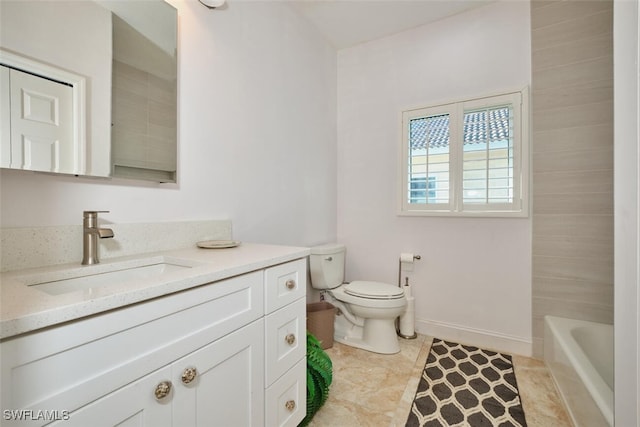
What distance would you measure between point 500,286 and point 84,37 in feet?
8.85

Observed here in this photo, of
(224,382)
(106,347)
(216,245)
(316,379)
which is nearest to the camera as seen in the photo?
(106,347)

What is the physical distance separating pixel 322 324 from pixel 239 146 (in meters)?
1.37

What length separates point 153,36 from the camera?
1.21 metres

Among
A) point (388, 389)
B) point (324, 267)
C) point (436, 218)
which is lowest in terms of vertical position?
point (388, 389)

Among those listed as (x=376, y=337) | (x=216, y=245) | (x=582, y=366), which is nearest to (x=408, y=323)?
(x=376, y=337)

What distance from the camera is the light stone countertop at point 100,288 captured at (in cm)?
50

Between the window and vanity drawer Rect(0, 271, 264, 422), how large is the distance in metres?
1.91

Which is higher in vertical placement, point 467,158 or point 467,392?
point 467,158

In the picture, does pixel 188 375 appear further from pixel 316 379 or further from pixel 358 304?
pixel 358 304

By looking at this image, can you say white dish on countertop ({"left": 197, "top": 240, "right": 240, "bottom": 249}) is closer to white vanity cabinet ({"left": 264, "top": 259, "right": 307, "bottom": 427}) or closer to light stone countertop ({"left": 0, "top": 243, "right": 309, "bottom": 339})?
light stone countertop ({"left": 0, "top": 243, "right": 309, "bottom": 339})

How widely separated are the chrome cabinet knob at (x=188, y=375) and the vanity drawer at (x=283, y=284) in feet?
1.02

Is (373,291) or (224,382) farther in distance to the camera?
(373,291)

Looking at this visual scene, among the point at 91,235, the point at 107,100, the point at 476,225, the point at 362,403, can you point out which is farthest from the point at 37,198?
the point at 476,225

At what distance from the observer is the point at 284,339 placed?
1116 mm
